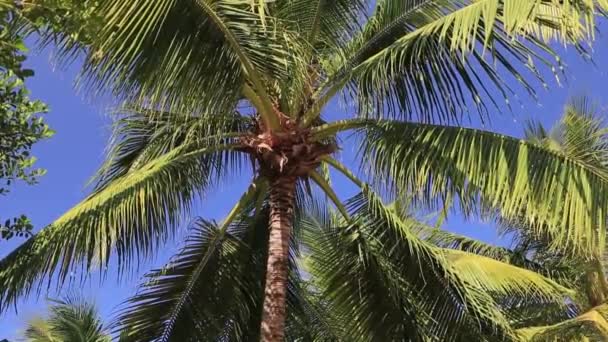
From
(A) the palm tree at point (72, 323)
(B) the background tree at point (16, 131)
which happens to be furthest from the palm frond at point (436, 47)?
(A) the palm tree at point (72, 323)

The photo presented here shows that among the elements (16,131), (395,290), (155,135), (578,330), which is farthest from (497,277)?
(16,131)

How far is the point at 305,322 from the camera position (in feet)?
32.1

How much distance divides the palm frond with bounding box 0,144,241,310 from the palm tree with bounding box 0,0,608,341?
0.6 inches

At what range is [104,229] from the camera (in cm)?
699

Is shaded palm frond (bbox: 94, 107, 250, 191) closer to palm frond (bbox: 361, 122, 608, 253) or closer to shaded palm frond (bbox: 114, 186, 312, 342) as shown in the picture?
shaded palm frond (bbox: 114, 186, 312, 342)

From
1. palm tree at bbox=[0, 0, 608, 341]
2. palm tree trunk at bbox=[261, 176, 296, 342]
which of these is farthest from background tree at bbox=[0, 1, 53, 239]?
palm tree trunk at bbox=[261, 176, 296, 342]

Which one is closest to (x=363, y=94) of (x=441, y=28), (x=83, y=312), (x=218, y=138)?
(x=441, y=28)

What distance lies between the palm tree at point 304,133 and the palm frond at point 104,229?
0.01 metres

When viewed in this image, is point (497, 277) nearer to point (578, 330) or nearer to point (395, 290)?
point (578, 330)

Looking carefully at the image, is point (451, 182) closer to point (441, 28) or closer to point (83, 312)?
point (441, 28)

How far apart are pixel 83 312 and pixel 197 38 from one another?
34.1 feet

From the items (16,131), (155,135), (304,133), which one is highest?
(155,135)

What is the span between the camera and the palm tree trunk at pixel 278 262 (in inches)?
286

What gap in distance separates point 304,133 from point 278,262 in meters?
1.34
